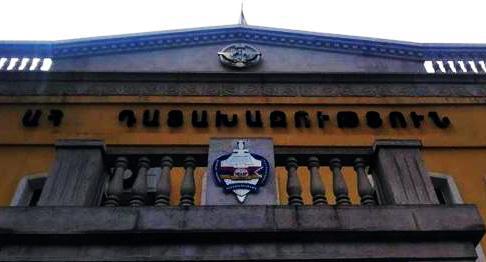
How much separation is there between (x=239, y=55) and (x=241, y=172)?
29.1 ft

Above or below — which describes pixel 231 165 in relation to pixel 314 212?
above

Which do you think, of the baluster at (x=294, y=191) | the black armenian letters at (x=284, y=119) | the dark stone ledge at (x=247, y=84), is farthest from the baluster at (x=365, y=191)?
the dark stone ledge at (x=247, y=84)

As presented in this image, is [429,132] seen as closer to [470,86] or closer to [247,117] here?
[470,86]

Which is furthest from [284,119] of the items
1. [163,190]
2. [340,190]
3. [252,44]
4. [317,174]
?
[163,190]

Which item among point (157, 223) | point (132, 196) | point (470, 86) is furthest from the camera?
point (470, 86)

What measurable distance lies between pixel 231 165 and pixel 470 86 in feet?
31.2

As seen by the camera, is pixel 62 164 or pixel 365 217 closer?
pixel 365 217

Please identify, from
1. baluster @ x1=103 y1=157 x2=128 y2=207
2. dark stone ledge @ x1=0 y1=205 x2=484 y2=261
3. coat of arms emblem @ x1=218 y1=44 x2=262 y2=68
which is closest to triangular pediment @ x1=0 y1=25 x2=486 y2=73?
coat of arms emblem @ x1=218 y1=44 x2=262 y2=68

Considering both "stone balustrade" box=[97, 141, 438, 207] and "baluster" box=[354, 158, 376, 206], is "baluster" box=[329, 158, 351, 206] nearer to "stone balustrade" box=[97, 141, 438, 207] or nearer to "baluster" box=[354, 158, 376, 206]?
"stone balustrade" box=[97, 141, 438, 207]

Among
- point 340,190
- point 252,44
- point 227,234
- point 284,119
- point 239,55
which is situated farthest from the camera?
point 252,44

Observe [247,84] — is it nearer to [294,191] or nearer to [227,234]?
[294,191]

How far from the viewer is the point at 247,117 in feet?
43.4

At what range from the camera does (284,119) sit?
13.2 meters

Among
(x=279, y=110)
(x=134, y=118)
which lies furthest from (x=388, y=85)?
(x=134, y=118)
